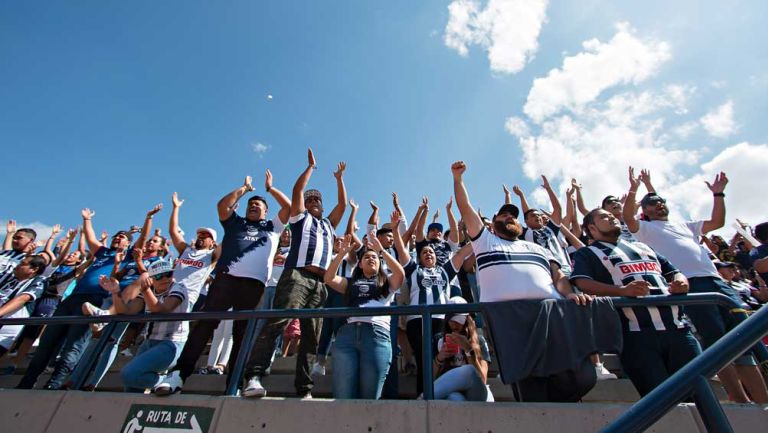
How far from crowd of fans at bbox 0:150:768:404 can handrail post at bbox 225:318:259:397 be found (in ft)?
0.45

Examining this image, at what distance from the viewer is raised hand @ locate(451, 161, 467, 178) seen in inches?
147

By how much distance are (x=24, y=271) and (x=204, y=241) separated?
106 inches

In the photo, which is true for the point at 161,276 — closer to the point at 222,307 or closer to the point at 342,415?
the point at 222,307

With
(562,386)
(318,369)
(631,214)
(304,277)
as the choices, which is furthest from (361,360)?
(631,214)

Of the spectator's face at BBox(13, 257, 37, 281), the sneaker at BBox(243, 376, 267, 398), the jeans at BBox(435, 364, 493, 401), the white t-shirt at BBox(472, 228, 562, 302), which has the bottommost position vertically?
the sneaker at BBox(243, 376, 267, 398)

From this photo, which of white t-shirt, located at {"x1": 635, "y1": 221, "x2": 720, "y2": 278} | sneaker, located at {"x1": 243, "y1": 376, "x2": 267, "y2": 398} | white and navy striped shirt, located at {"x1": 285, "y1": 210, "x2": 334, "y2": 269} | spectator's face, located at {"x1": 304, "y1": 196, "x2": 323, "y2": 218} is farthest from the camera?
spectator's face, located at {"x1": 304, "y1": 196, "x2": 323, "y2": 218}

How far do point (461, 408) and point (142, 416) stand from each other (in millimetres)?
2494

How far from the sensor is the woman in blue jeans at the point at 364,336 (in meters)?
3.30

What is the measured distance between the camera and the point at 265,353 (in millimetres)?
3557

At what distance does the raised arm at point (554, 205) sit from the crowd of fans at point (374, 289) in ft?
0.35

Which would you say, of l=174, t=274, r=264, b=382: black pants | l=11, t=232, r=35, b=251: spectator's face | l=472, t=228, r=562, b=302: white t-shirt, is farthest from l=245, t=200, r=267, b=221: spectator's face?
l=11, t=232, r=35, b=251: spectator's face

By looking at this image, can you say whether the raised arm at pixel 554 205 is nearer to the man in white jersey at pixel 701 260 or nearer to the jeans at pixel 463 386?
the man in white jersey at pixel 701 260

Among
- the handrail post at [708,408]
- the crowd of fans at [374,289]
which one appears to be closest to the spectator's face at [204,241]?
the crowd of fans at [374,289]

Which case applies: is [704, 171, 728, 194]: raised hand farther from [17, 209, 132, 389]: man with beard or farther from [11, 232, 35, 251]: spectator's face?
[11, 232, 35, 251]: spectator's face
